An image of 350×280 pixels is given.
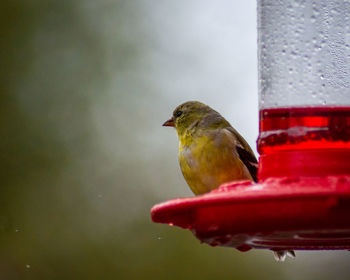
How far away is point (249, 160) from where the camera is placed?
5.06 metres

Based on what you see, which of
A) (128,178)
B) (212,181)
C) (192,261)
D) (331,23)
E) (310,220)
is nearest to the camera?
(310,220)

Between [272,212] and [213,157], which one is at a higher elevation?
[272,212]

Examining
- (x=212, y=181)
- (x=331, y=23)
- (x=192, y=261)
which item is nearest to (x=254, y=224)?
(x=331, y=23)

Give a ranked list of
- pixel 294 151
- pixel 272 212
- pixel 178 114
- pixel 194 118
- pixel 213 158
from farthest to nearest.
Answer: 1. pixel 178 114
2. pixel 194 118
3. pixel 213 158
4. pixel 294 151
5. pixel 272 212

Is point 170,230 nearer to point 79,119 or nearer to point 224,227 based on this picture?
point 79,119

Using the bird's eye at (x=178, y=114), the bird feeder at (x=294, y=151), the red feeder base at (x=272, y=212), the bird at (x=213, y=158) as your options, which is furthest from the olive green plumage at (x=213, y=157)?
the red feeder base at (x=272, y=212)

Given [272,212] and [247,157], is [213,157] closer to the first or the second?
[247,157]

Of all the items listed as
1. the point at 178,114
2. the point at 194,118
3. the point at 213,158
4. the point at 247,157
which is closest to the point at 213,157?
the point at 213,158

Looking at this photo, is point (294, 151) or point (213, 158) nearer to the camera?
point (294, 151)

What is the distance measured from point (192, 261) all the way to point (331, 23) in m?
5.18

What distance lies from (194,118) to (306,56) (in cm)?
220

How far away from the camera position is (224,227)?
294 cm

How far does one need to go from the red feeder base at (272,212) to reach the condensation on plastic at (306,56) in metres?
Result: 0.47

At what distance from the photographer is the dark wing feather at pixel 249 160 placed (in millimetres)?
4947
